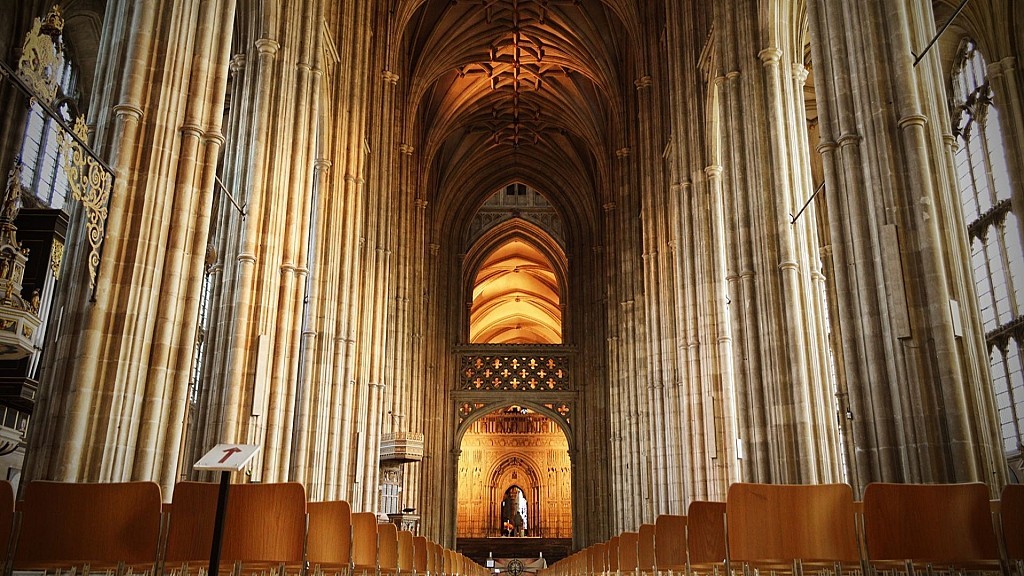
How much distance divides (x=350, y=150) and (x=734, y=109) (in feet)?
27.6

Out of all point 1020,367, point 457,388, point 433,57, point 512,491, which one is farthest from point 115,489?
point 512,491

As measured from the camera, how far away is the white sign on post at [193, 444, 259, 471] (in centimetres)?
482

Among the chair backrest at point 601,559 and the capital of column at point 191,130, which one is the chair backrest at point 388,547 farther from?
the capital of column at point 191,130

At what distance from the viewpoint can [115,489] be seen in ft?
17.1

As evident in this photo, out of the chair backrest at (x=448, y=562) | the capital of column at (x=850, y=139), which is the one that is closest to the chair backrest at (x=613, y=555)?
the chair backrest at (x=448, y=562)

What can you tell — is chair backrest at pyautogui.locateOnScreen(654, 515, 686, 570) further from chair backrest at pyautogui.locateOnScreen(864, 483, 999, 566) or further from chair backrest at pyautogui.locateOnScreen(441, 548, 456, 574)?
chair backrest at pyautogui.locateOnScreen(441, 548, 456, 574)

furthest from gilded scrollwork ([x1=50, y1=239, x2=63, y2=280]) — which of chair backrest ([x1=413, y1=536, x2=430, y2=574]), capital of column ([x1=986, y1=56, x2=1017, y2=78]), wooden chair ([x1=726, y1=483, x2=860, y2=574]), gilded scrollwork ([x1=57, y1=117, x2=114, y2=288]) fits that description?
capital of column ([x1=986, y1=56, x2=1017, y2=78])

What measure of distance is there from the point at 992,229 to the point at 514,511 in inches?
1322

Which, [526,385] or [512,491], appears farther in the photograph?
[512,491]

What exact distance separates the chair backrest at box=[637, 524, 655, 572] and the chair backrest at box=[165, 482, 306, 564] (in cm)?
349

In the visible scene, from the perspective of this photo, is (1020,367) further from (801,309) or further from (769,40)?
(769,40)

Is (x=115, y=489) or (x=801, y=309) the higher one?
(x=801, y=309)

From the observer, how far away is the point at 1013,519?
488 cm

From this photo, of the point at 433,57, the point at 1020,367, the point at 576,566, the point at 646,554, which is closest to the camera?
the point at 646,554
